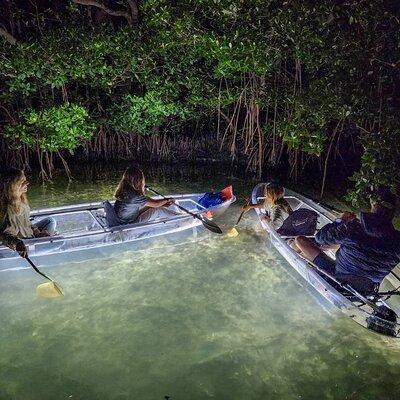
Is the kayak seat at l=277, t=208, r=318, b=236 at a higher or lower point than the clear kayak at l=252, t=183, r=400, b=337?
higher

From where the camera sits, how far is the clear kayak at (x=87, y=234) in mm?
4988

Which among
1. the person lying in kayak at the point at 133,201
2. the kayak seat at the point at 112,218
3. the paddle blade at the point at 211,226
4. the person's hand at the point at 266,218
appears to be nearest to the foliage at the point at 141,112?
the person lying in kayak at the point at 133,201

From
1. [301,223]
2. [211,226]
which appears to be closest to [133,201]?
[211,226]

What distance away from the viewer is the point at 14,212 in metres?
4.70

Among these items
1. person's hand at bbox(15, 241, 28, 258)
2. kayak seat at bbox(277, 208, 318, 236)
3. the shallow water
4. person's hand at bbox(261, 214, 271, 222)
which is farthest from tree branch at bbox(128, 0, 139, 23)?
person's hand at bbox(15, 241, 28, 258)

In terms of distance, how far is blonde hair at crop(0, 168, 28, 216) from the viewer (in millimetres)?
4531

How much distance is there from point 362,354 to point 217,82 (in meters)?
6.98

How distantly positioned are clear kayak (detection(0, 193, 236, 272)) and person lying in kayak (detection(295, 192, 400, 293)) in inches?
89.3

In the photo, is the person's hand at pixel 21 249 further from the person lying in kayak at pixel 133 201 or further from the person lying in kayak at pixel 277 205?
the person lying in kayak at pixel 277 205

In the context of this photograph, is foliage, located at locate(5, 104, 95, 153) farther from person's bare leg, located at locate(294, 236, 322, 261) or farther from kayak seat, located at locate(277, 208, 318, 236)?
person's bare leg, located at locate(294, 236, 322, 261)

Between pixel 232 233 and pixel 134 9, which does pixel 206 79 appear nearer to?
pixel 134 9

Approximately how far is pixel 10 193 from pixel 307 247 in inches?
140

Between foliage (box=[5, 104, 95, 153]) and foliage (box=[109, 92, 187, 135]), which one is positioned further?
foliage (box=[109, 92, 187, 135])

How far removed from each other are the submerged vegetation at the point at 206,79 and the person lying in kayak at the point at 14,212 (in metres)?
3.26
